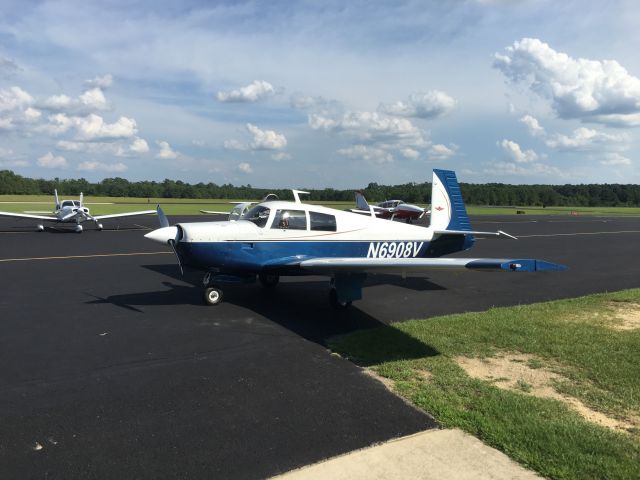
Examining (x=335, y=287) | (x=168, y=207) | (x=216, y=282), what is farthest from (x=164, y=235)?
(x=168, y=207)

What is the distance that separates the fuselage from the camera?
8.55 m

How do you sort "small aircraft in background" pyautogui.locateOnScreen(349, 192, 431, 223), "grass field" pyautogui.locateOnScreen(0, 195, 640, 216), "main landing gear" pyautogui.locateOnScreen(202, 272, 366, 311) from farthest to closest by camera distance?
1. "grass field" pyautogui.locateOnScreen(0, 195, 640, 216)
2. "small aircraft in background" pyautogui.locateOnScreen(349, 192, 431, 223)
3. "main landing gear" pyautogui.locateOnScreen(202, 272, 366, 311)

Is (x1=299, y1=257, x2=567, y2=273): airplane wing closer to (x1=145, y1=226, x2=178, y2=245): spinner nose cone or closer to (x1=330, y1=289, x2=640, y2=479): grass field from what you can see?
(x1=330, y1=289, x2=640, y2=479): grass field

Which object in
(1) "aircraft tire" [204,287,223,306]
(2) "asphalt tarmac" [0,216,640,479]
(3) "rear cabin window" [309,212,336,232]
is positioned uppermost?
(3) "rear cabin window" [309,212,336,232]

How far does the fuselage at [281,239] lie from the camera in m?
→ 8.55

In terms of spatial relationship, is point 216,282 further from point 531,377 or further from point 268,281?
point 531,377

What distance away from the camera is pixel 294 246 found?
9180 mm

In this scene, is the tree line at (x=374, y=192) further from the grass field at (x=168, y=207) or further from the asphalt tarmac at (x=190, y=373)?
the asphalt tarmac at (x=190, y=373)

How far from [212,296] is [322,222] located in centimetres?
287

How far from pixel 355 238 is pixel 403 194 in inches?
3826

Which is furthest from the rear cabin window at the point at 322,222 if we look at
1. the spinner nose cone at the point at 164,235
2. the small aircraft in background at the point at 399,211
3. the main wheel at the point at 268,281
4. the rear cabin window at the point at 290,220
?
the small aircraft in background at the point at 399,211

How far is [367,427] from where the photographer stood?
4328 millimetres

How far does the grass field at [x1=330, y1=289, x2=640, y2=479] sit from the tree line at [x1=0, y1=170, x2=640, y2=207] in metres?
88.3

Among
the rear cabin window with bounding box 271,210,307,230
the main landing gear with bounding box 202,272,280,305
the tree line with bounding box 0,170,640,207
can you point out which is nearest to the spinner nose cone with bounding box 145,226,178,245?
the main landing gear with bounding box 202,272,280,305
